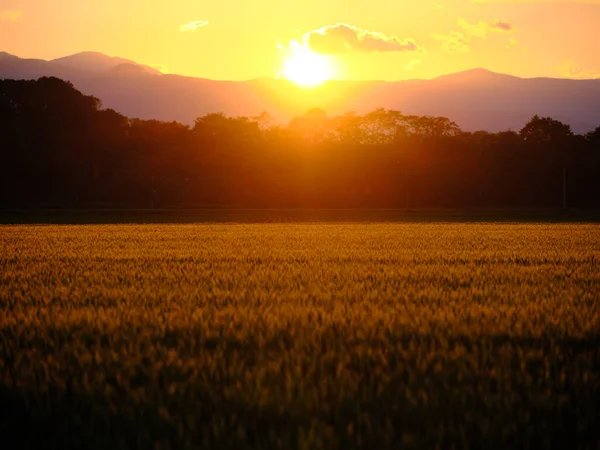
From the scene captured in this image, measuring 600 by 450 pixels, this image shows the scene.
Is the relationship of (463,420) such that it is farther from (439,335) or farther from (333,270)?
(333,270)

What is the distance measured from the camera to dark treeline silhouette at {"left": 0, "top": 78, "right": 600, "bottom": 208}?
7475 cm

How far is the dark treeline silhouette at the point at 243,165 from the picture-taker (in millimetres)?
74750

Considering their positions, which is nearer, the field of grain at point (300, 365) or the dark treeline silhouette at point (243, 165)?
the field of grain at point (300, 365)

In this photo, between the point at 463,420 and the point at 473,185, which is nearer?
the point at 463,420

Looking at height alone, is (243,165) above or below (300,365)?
above

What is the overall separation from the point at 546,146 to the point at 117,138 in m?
55.7

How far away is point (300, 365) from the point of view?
473 cm

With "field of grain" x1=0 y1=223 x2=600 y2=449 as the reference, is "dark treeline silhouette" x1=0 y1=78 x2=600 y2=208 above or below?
above

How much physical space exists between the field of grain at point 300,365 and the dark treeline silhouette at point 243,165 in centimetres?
6930

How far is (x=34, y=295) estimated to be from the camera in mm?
8562

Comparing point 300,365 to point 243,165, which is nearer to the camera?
point 300,365

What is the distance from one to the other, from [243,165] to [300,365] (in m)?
77.7

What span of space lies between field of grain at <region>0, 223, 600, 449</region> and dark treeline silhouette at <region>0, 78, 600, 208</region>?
69.3 m

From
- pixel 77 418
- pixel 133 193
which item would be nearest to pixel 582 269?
pixel 77 418
